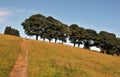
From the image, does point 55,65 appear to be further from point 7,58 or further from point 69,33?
point 69,33

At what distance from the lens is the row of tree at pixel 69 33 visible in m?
115

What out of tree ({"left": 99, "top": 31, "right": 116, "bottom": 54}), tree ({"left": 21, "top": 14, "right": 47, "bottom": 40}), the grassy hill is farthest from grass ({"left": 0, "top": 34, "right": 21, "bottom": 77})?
tree ({"left": 99, "top": 31, "right": 116, "bottom": 54})

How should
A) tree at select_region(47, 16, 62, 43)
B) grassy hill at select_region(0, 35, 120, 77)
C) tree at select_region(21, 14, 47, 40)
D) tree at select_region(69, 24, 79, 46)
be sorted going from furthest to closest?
tree at select_region(69, 24, 79, 46) < tree at select_region(47, 16, 62, 43) < tree at select_region(21, 14, 47, 40) < grassy hill at select_region(0, 35, 120, 77)

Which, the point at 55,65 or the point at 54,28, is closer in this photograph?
the point at 55,65

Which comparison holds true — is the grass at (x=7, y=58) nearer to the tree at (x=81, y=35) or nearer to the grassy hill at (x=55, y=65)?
the grassy hill at (x=55, y=65)

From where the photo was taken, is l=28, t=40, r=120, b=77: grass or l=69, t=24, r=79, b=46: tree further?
l=69, t=24, r=79, b=46: tree

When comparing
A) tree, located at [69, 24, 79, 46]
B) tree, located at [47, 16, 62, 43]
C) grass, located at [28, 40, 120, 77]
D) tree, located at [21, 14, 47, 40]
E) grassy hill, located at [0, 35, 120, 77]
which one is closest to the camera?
grassy hill, located at [0, 35, 120, 77]

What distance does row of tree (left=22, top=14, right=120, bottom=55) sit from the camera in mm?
114750

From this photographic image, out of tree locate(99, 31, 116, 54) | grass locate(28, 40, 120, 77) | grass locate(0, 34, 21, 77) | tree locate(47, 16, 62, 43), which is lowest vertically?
grass locate(28, 40, 120, 77)

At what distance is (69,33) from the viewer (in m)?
121

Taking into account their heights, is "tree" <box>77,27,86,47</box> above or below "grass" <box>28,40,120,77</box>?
above

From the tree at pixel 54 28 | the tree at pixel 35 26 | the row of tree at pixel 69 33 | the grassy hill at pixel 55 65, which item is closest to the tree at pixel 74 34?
the row of tree at pixel 69 33

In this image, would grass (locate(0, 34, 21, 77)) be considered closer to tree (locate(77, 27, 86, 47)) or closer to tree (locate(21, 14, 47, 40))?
tree (locate(21, 14, 47, 40))

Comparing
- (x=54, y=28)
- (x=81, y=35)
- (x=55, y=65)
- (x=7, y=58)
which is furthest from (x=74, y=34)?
(x=55, y=65)
